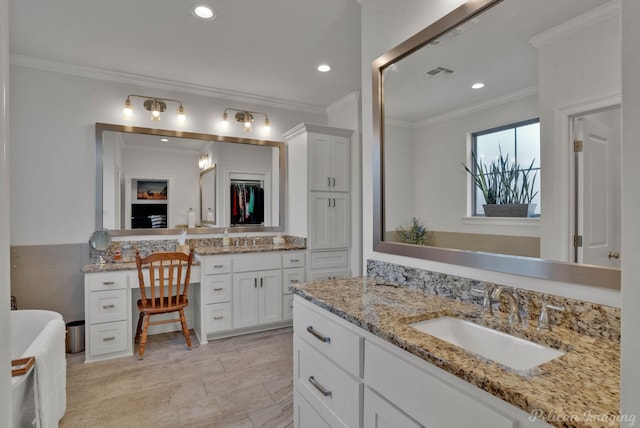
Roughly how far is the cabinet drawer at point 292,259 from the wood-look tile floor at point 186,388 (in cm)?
83

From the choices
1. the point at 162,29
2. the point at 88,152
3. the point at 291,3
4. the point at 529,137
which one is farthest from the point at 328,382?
the point at 88,152

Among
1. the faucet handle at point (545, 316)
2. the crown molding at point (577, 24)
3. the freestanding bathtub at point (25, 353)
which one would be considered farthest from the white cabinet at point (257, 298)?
the crown molding at point (577, 24)

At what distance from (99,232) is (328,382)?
283 centimetres

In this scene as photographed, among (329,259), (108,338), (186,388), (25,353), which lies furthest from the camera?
(329,259)

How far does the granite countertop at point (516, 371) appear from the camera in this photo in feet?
2.26

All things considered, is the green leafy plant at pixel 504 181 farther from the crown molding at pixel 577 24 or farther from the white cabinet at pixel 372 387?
the white cabinet at pixel 372 387

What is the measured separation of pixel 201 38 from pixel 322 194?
1.94 m

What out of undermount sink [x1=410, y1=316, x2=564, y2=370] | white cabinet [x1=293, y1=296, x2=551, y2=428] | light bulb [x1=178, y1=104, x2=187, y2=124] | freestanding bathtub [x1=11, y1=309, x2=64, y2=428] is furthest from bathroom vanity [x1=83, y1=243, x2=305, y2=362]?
undermount sink [x1=410, y1=316, x2=564, y2=370]

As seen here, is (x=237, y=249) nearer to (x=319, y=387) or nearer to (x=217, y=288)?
(x=217, y=288)

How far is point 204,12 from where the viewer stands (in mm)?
2320

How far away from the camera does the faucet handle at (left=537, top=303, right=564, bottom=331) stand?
1.12 metres

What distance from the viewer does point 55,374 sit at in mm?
1848

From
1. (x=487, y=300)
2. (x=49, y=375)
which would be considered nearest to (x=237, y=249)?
(x=49, y=375)

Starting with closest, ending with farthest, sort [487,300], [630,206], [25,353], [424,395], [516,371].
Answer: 1. [630,206]
2. [516,371]
3. [424,395]
4. [487,300]
5. [25,353]
